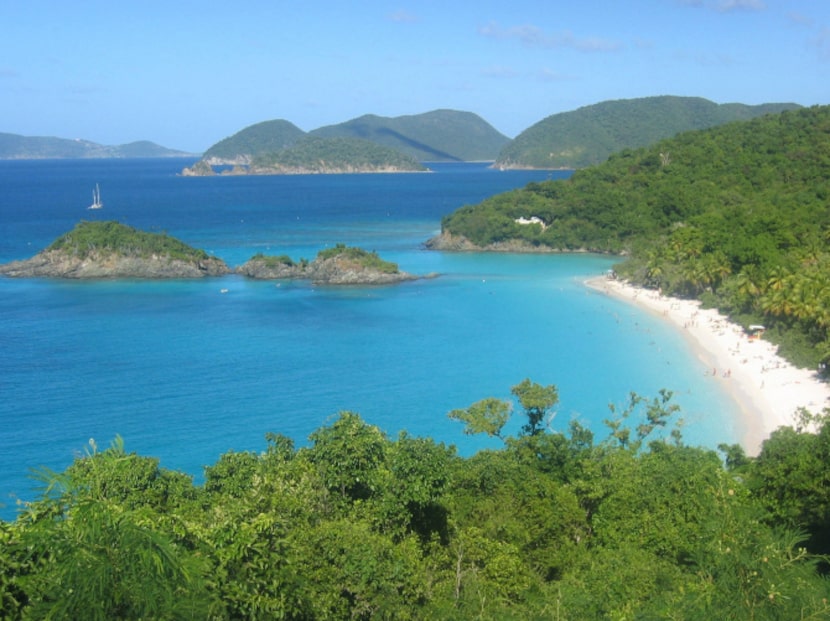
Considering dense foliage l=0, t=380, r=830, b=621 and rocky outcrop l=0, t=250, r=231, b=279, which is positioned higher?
dense foliage l=0, t=380, r=830, b=621

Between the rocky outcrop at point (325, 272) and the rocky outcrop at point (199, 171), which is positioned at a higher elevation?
the rocky outcrop at point (199, 171)

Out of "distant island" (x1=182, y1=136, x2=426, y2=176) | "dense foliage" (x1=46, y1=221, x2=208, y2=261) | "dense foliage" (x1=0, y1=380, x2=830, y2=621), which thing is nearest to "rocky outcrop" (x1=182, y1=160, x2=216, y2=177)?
"distant island" (x1=182, y1=136, x2=426, y2=176)

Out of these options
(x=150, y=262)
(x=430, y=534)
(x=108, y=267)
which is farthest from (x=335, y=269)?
(x=430, y=534)

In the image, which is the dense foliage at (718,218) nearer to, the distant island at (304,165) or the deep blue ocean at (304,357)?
the deep blue ocean at (304,357)

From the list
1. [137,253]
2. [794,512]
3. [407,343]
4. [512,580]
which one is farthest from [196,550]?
[137,253]

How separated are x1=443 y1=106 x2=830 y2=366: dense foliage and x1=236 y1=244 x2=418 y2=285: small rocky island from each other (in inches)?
593

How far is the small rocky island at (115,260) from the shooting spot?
165 feet

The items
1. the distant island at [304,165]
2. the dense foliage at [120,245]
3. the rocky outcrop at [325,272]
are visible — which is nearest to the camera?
the rocky outcrop at [325,272]

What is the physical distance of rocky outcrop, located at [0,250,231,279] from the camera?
5009cm

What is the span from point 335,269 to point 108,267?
15484 mm

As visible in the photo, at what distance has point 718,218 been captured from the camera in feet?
159

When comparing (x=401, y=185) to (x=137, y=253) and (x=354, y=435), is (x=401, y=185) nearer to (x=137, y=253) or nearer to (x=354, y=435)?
(x=137, y=253)

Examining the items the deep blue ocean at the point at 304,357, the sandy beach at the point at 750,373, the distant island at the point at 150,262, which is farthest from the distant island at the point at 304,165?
the sandy beach at the point at 750,373

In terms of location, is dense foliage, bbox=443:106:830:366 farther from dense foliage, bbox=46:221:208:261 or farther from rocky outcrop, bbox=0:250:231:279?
dense foliage, bbox=46:221:208:261
